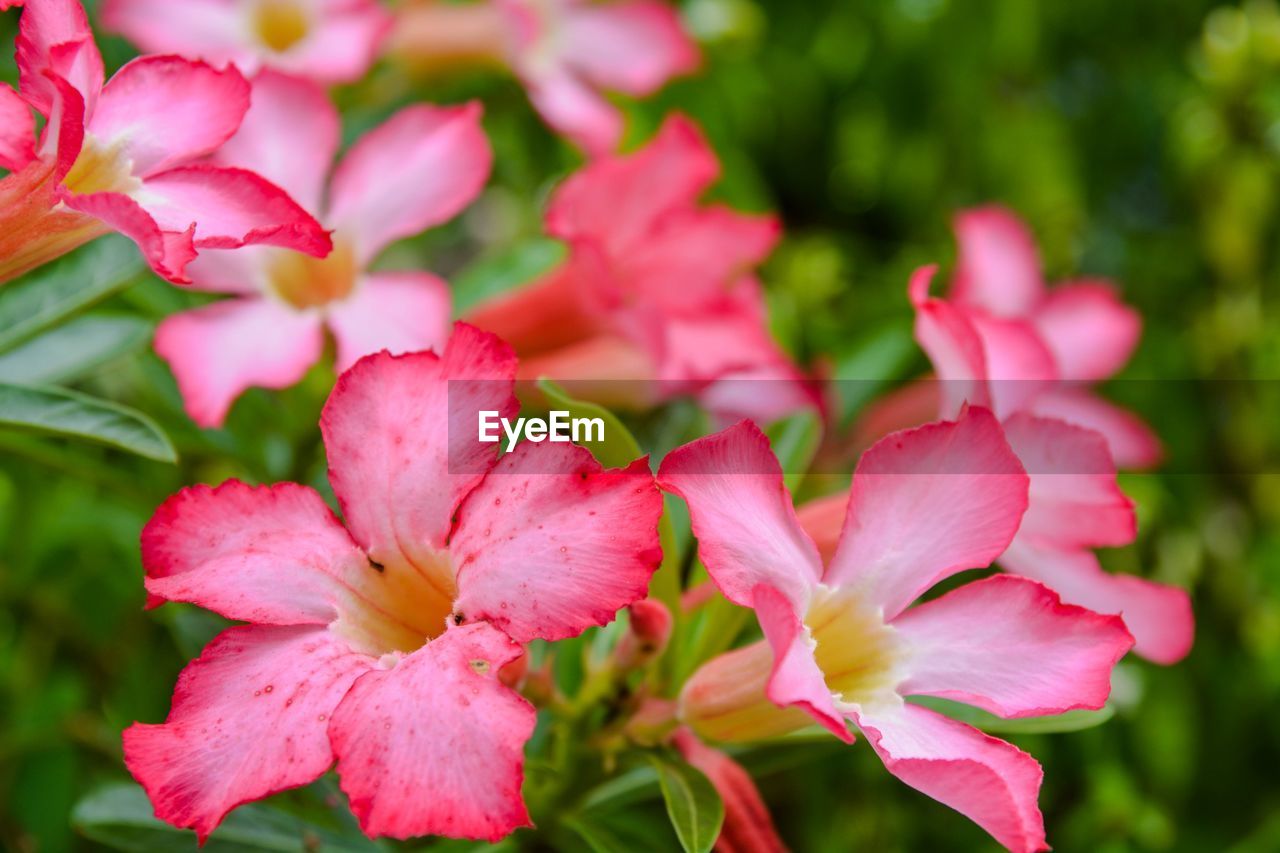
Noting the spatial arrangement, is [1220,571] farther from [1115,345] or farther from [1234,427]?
[1115,345]

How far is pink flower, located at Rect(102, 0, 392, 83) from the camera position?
918mm

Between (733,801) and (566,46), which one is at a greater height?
(566,46)

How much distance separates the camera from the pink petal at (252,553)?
556 millimetres

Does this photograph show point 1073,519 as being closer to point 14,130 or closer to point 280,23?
point 14,130

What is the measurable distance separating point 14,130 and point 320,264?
0.26 m

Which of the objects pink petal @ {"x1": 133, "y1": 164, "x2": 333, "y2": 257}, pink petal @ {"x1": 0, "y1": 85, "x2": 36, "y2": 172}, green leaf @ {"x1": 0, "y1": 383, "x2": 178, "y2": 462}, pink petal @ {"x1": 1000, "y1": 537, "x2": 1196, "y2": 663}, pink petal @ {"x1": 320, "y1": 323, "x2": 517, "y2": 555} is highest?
pink petal @ {"x1": 0, "y1": 85, "x2": 36, "y2": 172}

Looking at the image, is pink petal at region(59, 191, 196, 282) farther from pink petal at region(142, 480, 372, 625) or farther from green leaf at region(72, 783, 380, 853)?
green leaf at region(72, 783, 380, 853)

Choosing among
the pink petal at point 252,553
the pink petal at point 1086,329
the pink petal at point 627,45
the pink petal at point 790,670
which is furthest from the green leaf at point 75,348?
the pink petal at point 1086,329

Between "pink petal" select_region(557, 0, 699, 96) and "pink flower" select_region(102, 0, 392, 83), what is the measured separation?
0.98ft

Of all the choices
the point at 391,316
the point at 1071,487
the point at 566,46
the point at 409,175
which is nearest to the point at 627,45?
the point at 566,46

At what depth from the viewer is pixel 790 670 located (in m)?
0.52

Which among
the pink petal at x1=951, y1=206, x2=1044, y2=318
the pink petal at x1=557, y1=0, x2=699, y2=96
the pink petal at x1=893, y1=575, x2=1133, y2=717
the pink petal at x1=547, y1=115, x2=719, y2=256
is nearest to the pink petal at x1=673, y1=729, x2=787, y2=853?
the pink petal at x1=893, y1=575, x2=1133, y2=717

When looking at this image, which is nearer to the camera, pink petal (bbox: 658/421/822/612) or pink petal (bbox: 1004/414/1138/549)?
pink petal (bbox: 658/421/822/612)

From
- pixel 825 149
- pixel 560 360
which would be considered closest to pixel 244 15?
pixel 560 360
